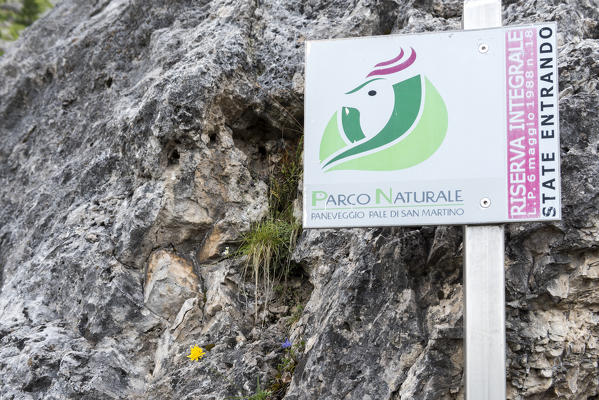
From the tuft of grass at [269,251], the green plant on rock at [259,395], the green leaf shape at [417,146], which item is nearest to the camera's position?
the green leaf shape at [417,146]

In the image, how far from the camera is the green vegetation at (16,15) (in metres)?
24.3

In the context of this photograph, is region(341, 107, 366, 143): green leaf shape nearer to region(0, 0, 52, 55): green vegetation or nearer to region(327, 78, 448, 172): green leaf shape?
region(327, 78, 448, 172): green leaf shape

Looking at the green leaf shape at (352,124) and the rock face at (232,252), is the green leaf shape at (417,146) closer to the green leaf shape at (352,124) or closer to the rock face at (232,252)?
the green leaf shape at (352,124)

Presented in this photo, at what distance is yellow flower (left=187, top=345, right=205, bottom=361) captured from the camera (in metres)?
4.46

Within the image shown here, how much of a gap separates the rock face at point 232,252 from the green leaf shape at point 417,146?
780mm

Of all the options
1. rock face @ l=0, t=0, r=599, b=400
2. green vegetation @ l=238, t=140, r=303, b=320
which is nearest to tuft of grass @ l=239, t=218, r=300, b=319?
green vegetation @ l=238, t=140, r=303, b=320

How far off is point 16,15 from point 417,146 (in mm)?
26247

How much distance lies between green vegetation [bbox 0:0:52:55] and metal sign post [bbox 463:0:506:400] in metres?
23.6

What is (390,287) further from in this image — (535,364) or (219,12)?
(219,12)

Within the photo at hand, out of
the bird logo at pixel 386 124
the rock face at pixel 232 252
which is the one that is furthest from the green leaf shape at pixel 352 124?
the rock face at pixel 232 252

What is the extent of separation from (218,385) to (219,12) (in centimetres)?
359

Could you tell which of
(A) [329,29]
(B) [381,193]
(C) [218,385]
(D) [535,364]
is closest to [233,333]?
(C) [218,385]

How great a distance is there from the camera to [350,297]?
425cm

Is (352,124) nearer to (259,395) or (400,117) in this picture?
(400,117)
